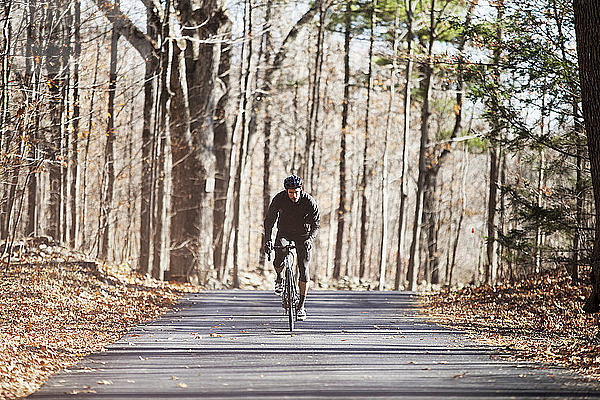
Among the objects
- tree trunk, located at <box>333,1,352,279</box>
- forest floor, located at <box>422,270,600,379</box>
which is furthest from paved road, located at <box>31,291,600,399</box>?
tree trunk, located at <box>333,1,352,279</box>

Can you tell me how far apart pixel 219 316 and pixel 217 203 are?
19.3 meters

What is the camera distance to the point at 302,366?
323 inches

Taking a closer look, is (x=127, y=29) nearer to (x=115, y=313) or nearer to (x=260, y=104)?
(x=260, y=104)

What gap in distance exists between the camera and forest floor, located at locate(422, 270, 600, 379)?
31.3ft

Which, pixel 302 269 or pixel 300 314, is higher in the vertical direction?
pixel 302 269

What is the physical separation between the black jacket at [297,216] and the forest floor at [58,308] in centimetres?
290

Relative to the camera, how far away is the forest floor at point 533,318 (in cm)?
953

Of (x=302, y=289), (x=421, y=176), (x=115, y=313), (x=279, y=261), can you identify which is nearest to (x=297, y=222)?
(x=279, y=261)

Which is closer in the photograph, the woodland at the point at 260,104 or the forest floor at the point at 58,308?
the forest floor at the point at 58,308

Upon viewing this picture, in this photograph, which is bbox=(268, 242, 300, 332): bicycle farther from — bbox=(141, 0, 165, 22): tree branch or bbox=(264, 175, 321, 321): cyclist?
bbox=(141, 0, 165, 22): tree branch

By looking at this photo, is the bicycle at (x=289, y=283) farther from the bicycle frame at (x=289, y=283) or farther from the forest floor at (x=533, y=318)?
the forest floor at (x=533, y=318)

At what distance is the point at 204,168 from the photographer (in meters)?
24.0

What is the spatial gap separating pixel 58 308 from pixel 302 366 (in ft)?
22.6

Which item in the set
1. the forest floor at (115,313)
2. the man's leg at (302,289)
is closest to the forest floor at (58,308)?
the forest floor at (115,313)
